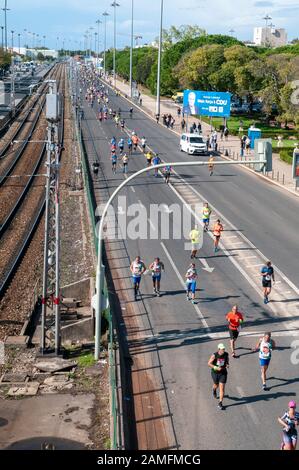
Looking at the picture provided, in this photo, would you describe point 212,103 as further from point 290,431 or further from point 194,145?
point 290,431

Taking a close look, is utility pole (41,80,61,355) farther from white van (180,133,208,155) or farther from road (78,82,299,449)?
white van (180,133,208,155)

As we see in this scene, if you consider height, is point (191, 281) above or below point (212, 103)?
below

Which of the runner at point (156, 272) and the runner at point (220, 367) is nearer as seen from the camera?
the runner at point (220, 367)

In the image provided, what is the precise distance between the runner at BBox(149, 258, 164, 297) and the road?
315mm

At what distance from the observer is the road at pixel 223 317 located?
13781mm

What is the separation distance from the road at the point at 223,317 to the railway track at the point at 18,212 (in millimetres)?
4456

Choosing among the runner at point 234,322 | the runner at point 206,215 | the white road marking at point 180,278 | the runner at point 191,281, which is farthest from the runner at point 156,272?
the runner at point 206,215

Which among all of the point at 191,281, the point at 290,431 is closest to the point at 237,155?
the point at 191,281

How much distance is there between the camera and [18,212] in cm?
3684

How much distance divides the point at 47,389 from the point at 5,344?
3.29 m

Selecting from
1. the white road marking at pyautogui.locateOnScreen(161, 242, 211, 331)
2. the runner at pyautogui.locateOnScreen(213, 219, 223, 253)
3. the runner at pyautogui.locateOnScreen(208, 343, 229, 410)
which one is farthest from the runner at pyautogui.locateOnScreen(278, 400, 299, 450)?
the runner at pyautogui.locateOnScreen(213, 219, 223, 253)

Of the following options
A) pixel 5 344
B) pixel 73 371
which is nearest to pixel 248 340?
pixel 73 371

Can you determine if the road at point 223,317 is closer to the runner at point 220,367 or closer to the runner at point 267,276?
the runner at point 220,367

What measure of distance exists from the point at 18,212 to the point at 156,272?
17.7m
